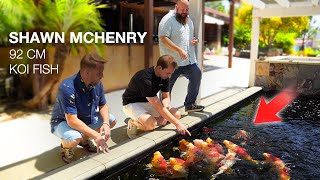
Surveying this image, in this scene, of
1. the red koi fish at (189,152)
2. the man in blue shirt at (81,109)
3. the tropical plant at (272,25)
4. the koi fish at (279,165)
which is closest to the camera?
the man in blue shirt at (81,109)

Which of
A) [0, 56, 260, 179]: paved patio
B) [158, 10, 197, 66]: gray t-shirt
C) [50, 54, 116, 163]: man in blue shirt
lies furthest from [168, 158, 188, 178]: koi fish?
[158, 10, 197, 66]: gray t-shirt

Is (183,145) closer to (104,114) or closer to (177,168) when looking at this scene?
(177,168)

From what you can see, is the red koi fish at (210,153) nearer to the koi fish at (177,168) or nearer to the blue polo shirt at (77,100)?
the koi fish at (177,168)

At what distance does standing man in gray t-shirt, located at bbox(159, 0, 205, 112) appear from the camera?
16.6 ft

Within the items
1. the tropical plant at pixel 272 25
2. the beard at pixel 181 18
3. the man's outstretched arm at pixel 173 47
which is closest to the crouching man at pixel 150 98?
the man's outstretched arm at pixel 173 47

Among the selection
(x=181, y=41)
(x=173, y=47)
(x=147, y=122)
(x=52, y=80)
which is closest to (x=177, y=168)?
(x=147, y=122)

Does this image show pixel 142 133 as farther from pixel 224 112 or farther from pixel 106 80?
pixel 106 80

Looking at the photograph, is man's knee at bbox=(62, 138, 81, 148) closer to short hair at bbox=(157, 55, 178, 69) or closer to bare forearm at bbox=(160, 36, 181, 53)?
short hair at bbox=(157, 55, 178, 69)

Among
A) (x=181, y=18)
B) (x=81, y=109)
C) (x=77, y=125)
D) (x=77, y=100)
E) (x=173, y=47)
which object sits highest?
(x=181, y=18)

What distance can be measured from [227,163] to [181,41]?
231 centimetres

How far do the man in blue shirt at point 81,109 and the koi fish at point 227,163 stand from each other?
4.39ft

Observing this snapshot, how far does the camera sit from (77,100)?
3422 millimetres

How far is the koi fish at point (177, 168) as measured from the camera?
3.50m

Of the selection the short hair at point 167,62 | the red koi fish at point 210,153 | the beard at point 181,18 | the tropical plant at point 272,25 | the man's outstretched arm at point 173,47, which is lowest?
the red koi fish at point 210,153
